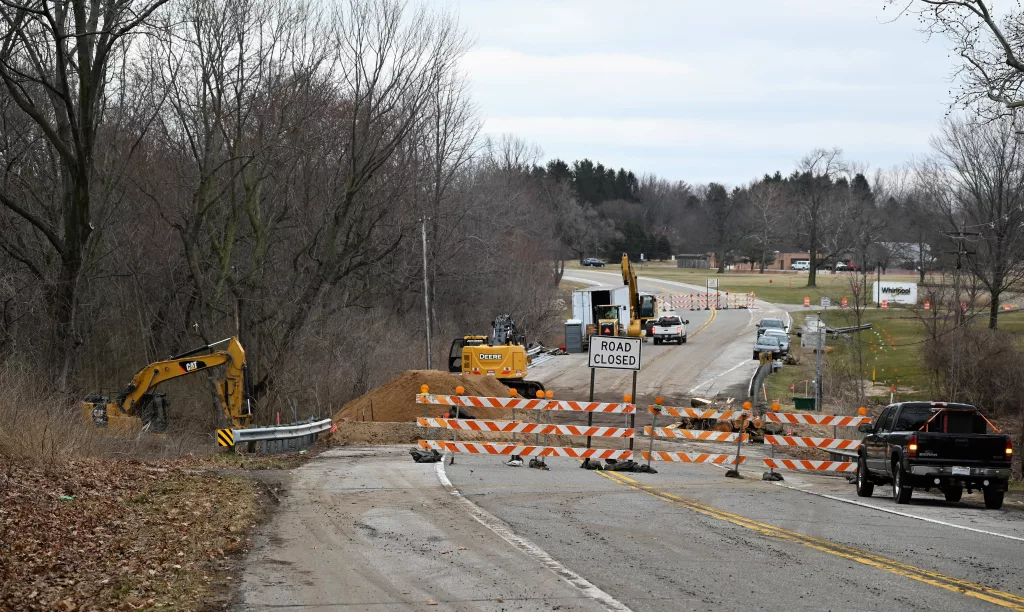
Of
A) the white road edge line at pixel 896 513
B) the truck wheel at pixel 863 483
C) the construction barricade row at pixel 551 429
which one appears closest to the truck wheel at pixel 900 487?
the white road edge line at pixel 896 513

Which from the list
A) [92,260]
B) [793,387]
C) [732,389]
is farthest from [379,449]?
[793,387]

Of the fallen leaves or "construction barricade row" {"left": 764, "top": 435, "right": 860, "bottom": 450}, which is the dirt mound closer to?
"construction barricade row" {"left": 764, "top": 435, "right": 860, "bottom": 450}

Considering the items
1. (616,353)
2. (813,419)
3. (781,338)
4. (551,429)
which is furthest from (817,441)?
(781,338)

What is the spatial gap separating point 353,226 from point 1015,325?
47.8 meters

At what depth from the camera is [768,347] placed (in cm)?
Answer: 5538

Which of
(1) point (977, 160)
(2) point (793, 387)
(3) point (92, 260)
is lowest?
(2) point (793, 387)

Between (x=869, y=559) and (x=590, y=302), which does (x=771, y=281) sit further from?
(x=869, y=559)

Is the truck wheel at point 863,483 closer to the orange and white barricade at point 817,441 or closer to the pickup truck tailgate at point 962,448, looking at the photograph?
the orange and white barricade at point 817,441

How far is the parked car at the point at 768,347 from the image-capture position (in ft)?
180

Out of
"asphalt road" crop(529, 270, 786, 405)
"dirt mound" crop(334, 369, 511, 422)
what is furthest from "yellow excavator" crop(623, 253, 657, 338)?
"dirt mound" crop(334, 369, 511, 422)

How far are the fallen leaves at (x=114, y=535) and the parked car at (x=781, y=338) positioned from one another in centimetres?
4365

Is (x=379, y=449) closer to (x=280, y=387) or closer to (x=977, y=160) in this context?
(x=280, y=387)

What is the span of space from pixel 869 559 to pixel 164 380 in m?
21.0

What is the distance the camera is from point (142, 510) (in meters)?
13.0
